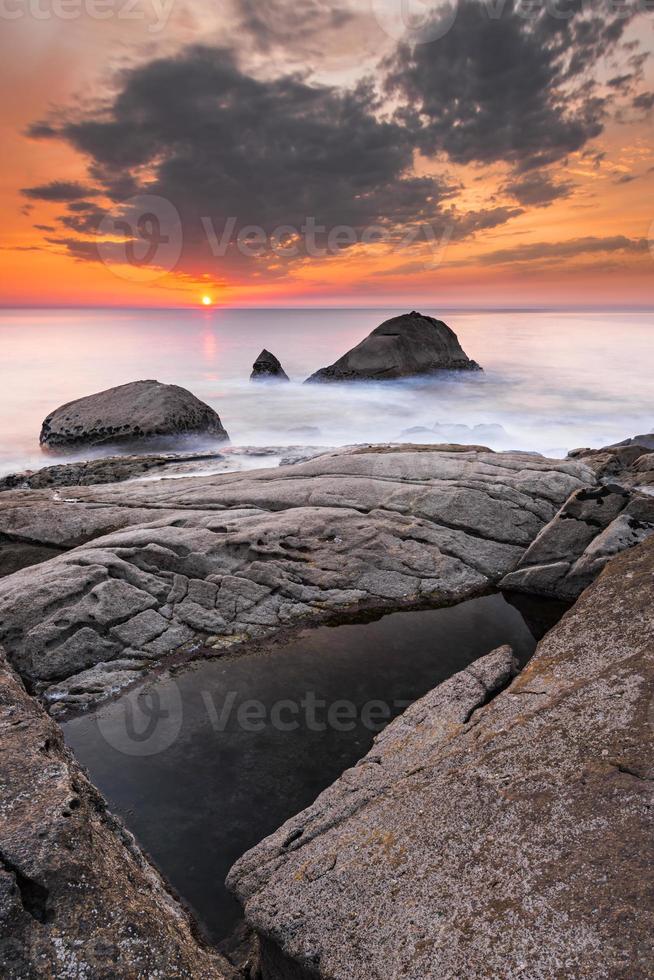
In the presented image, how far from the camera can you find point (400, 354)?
4381 centimetres

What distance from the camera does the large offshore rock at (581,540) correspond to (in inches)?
415

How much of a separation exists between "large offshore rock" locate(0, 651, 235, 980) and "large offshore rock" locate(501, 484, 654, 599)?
8048 mm

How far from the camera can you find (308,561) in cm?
1103

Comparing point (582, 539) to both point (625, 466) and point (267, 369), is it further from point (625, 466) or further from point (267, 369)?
point (267, 369)

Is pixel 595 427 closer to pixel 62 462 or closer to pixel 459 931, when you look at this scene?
pixel 62 462

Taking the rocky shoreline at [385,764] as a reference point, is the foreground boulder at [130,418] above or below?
above

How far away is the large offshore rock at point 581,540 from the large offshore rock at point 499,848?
14.8 feet

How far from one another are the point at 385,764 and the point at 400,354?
3996 cm

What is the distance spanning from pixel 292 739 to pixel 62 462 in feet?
64.1

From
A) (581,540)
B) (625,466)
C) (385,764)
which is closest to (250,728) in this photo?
(385,764)

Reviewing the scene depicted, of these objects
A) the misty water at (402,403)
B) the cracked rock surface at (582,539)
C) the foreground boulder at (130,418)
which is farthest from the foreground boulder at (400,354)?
the cracked rock surface at (582,539)

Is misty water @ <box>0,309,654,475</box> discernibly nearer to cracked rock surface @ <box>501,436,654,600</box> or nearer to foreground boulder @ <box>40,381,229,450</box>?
foreground boulder @ <box>40,381,229,450</box>

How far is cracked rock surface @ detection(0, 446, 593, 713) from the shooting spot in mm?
9289

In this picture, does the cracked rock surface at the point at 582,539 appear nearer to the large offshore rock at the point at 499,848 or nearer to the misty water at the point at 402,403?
the large offshore rock at the point at 499,848
